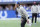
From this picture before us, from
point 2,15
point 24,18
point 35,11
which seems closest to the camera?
point 24,18

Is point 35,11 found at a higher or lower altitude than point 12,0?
lower

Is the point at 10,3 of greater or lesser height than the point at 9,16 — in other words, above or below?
above

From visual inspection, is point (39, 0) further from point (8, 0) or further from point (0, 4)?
point (0, 4)

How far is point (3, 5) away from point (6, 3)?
50 centimetres

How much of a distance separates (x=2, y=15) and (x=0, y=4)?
3489 millimetres

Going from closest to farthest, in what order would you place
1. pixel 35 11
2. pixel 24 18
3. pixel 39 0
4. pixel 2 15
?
pixel 24 18, pixel 35 11, pixel 2 15, pixel 39 0

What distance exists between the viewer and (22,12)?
19.0ft

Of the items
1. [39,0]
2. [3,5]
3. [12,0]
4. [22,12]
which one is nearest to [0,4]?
[3,5]

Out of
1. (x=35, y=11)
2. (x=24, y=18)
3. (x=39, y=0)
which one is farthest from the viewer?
(x=39, y=0)

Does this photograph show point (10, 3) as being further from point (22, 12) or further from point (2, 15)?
point (22, 12)

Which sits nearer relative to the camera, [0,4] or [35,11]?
[35,11]

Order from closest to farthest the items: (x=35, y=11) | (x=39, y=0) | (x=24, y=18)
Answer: (x=24, y=18), (x=35, y=11), (x=39, y=0)

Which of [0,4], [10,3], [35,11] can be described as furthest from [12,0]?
[35,11]

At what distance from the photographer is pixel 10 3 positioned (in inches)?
656
